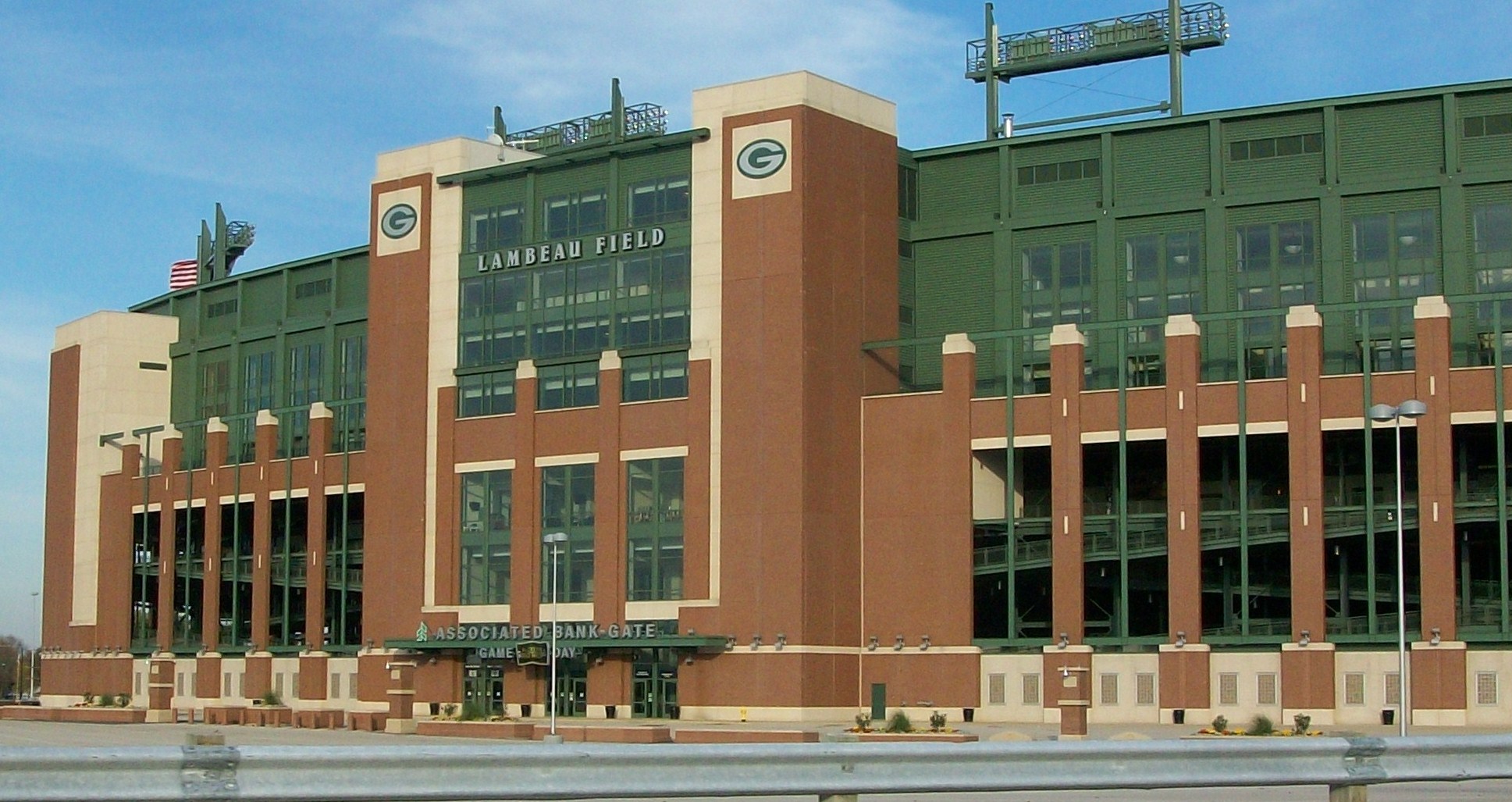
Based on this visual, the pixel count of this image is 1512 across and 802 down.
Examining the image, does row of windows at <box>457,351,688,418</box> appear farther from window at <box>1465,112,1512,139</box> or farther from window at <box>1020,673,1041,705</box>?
window at <box>1465,112,1512,139</box>

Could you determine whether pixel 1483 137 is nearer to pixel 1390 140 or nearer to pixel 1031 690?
pixel 1390 140

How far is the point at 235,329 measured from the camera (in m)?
112

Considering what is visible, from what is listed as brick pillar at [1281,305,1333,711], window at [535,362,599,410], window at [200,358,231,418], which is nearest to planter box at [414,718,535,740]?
window at [535,362,599,410]

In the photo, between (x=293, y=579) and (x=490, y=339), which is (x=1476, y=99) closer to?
(x=490, y=339)

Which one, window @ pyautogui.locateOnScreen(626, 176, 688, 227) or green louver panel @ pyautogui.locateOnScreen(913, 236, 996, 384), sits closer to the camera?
window @ pyautogui.locateOnScreen(626, 176, 688, 227)

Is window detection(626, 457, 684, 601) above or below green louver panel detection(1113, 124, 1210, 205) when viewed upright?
below

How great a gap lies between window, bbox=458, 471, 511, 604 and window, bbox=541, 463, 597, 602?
230cm

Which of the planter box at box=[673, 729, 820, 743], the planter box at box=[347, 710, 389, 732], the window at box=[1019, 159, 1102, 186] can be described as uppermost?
the window at box=[1019, 159, 1102, 186]

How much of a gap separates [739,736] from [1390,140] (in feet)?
116

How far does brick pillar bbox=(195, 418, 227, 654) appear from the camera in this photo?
345 ft

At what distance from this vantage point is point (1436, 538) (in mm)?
68500

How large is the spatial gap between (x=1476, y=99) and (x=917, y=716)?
106ft

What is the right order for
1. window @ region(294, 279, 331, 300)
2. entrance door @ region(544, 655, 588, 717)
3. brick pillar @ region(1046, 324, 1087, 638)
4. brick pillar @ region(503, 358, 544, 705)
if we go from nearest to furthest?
1. brick pillar @ region(1046, 324, 1087, 638)
2. entrance door @ region(544, 655, 588, 717)
3. brick pillar @ region(503, 358, 544, 705)
4. window @ region(294, 279, 331, 300)

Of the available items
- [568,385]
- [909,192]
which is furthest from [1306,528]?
[568,385]
